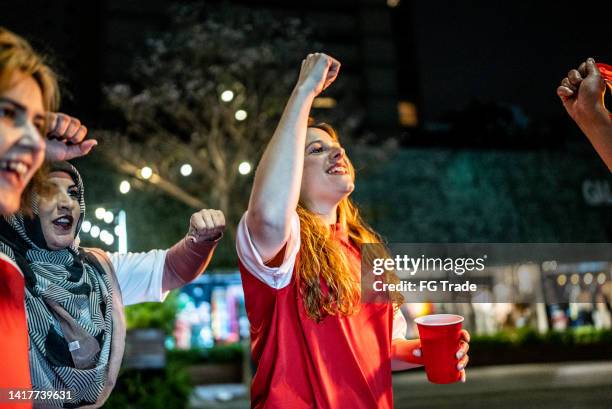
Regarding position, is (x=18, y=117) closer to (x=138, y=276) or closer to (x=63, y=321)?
(x=63, y=321)

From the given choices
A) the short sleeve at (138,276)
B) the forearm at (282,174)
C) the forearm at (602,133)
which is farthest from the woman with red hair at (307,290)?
the forearm at (602,133)

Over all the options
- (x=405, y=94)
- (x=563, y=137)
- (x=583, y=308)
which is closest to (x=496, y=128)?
(x=563, y=137)

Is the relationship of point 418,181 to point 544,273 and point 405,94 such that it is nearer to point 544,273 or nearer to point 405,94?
point 544,273

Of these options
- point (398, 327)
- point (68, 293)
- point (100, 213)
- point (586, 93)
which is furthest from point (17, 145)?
point (586, 93)

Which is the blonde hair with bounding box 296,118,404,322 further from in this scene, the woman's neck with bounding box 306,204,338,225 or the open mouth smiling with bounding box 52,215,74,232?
the open mouth smiling with bounding box 52,215,74,232

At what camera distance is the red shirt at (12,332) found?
3.62 ft

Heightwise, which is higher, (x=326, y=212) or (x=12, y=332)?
(x=326, y=212)

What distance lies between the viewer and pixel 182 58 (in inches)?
428

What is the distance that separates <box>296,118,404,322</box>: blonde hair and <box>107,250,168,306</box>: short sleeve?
363 mm

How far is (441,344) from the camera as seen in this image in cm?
147

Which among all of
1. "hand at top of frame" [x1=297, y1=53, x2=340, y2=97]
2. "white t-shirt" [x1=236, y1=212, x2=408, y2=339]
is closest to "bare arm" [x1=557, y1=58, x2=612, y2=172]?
"hand at top of frame" [x1=297, y1=53, x2=340, y2=97]

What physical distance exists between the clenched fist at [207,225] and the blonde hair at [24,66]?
44 cm

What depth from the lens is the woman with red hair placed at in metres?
1.32

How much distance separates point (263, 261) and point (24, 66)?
1.93ft
